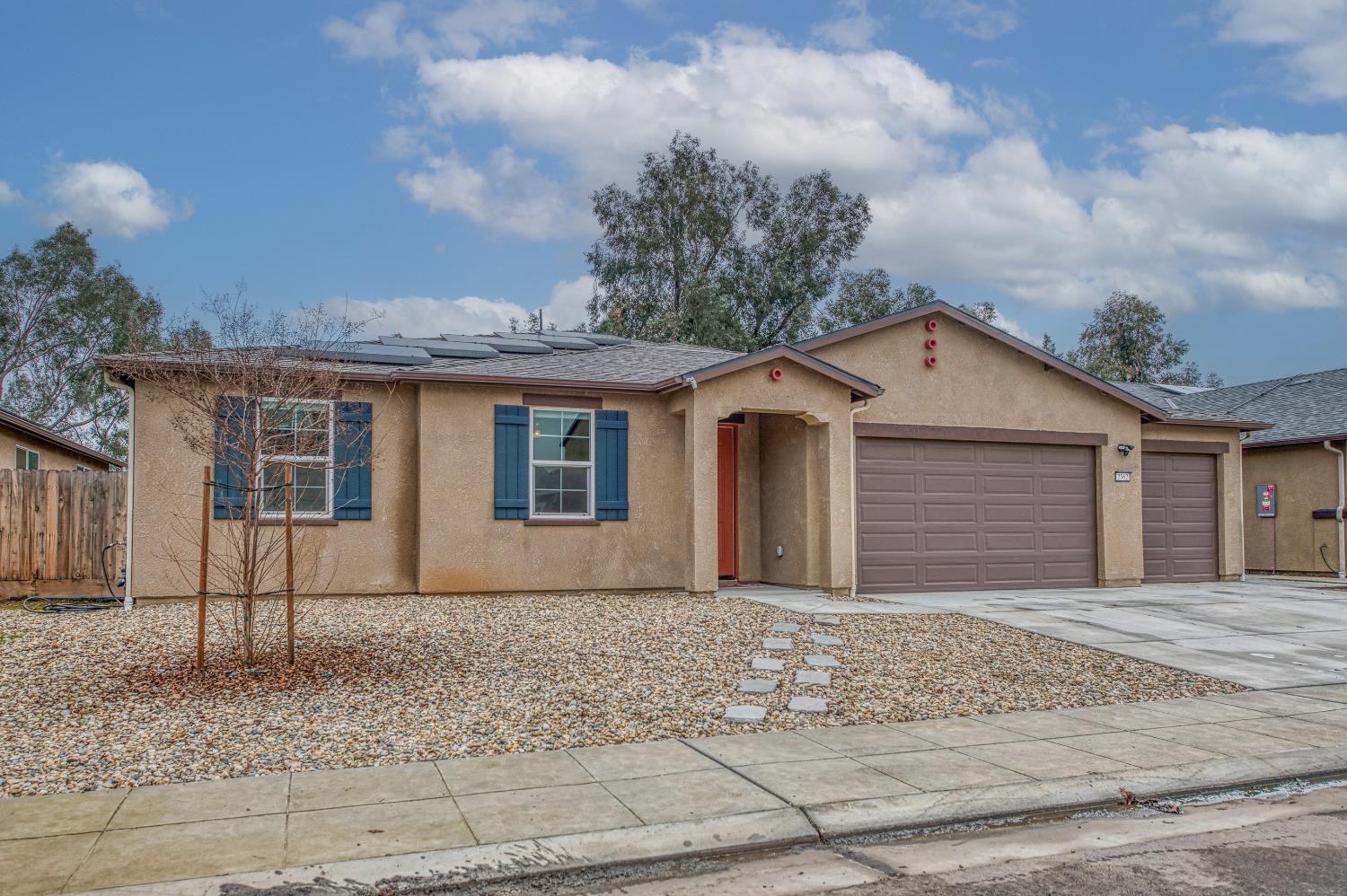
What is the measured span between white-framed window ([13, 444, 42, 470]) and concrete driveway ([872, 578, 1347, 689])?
15.4 meters

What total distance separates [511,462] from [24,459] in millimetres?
11326

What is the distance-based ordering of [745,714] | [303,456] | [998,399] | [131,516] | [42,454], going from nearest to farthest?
[745,714] < [303,456] < [131,516] < [998,399] < [42,454]

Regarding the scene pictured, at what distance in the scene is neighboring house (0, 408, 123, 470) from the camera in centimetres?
1648

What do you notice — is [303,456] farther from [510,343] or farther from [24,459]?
[24,459]

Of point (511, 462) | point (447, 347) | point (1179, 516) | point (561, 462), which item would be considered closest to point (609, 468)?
point (561, 462)

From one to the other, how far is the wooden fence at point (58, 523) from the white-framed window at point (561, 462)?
543 cm

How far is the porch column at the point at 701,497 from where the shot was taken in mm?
12195

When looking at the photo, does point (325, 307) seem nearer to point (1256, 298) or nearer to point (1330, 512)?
point (1330, 512)

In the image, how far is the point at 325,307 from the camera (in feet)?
35.5

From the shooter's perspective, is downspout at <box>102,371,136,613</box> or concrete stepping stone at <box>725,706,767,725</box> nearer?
concrete stepping stone at <box>725,706,767,725</box>

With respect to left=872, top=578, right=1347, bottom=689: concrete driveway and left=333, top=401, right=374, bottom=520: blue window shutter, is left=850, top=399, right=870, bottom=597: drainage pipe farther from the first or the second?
left=333, top=401, right=374, bottom=520: blue window shutter

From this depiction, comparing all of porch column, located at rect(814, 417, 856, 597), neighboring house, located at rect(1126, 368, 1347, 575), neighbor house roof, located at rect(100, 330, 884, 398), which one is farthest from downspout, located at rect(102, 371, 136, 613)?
neighboring house, located at rect(1126, 368, 1347, 575)

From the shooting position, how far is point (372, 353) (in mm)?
13086

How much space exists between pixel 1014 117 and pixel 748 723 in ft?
55.7
